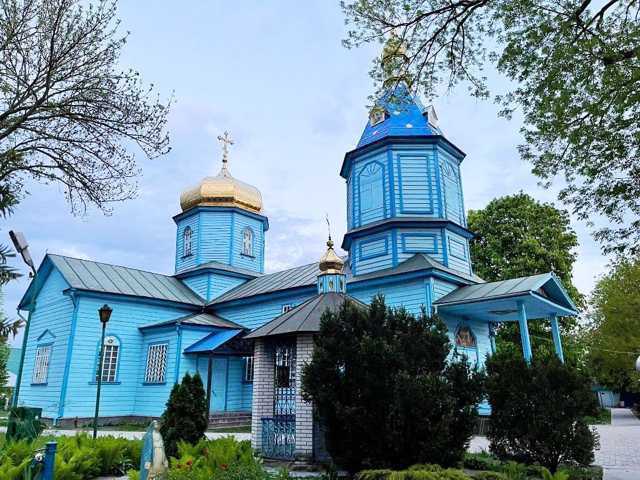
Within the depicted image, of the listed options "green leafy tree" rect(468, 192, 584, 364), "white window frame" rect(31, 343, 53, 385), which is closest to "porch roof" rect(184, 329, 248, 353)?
"white window frame" rect(31, 343, 53, 385)

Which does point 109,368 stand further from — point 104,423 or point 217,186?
point 217,186

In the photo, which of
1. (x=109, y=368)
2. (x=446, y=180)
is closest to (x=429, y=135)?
(x=446, y=180)

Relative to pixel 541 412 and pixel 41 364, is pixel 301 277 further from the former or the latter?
pixel 541 412

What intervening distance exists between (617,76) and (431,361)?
499cm

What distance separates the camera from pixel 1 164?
7.00 meters

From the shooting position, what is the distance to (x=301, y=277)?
65.1 ft

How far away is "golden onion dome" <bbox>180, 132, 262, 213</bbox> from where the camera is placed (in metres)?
24.1

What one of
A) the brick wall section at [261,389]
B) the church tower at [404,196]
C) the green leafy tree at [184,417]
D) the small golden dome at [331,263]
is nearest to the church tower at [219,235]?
the church tower at [404,196]

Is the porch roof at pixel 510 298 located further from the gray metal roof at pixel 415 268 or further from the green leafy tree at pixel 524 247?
the green leafy tree at pixel 524 247

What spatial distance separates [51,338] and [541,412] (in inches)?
712

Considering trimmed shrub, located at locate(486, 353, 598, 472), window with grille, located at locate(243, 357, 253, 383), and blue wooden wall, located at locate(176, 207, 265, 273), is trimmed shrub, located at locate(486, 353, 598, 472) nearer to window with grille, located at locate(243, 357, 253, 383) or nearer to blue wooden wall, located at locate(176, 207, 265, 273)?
window with grille, located at locate(243, 357, 253, 383)

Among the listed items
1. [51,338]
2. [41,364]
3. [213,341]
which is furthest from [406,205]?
[41,364]

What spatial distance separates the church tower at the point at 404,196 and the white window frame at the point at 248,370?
5797mm

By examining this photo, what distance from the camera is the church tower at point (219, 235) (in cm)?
2294
